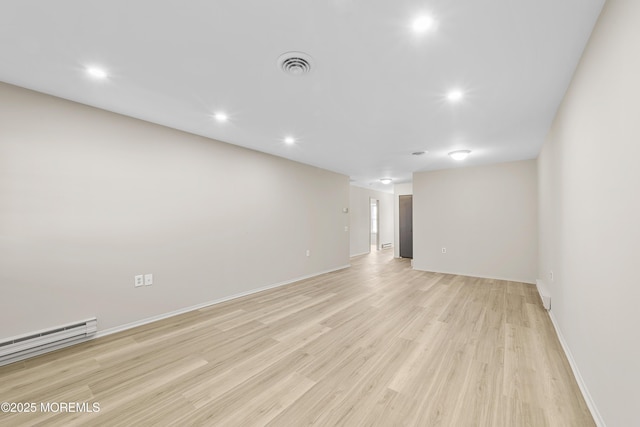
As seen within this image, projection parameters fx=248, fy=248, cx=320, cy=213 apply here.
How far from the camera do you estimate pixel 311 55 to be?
5.99 feet

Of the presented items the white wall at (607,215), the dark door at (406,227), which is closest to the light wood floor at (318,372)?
the white wall at (607,215)

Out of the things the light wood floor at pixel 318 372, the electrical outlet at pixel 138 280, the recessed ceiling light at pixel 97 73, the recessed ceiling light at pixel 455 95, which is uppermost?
the recessed ceiling light at pixel 455 95

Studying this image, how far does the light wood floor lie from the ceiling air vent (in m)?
2.47

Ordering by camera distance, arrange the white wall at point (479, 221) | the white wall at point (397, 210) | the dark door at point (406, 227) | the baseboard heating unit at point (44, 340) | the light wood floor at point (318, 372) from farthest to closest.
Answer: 1. the white wall at point (397, 210)
2. the dark door at point (406, 227)
3. the white wall at point (479, 221)
4. the baseboard heating unit at point (44, 340)
5. the light wood floor at point (318, 372)

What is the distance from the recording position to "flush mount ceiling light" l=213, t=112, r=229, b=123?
113 inches

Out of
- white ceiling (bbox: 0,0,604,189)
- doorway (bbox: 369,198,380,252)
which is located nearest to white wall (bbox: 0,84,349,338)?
white ceiling (bbox: 0,0,604,189)

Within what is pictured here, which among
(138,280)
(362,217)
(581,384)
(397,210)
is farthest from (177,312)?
(397,210)

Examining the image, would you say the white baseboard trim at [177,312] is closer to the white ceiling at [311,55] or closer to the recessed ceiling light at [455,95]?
the white ceiling at [311,55]

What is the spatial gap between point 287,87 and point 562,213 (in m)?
2.98

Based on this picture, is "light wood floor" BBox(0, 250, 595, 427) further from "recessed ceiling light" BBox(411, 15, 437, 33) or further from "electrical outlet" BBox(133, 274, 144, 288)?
"recessed ceiling light" BBox(411, 15, 437, 33)

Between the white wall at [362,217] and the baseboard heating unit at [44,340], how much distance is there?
6.48 m

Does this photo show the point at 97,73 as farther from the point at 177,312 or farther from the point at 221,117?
the point at 177,312

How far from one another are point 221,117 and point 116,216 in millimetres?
1654

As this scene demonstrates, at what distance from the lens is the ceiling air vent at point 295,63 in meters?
1.83
